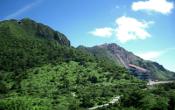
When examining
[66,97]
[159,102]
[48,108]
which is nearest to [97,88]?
[66,97]

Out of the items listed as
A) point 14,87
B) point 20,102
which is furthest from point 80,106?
point 14,87

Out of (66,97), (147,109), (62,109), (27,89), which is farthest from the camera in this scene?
(27,89)

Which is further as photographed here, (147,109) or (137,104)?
(137,104)

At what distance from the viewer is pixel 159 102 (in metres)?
112

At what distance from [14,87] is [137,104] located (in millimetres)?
99577

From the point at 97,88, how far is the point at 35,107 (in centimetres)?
5857

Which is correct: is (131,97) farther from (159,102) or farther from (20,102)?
(20,102)

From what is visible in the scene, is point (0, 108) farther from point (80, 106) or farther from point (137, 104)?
point (137, 104)

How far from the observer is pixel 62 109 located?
145m

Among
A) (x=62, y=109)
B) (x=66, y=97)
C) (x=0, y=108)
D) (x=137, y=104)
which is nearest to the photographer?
(x=137, y=104)

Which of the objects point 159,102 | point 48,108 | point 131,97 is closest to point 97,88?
point 48,108

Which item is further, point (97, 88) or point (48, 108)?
point (97, 88)

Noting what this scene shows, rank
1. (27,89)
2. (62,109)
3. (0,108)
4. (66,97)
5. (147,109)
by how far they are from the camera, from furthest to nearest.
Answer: (27,89) < (66,97) < (0,108) < (62,109) < (147,109)

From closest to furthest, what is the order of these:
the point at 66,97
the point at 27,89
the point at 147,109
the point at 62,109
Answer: the point at 147,109
the point at 62,109
the point at 66,97
the point at 27,89
